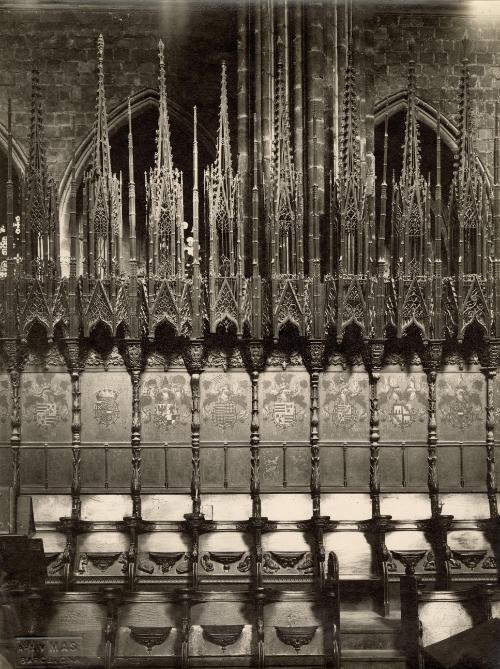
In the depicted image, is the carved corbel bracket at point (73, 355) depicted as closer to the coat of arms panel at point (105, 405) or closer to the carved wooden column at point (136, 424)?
the coat of arms panel at point (105, 405)

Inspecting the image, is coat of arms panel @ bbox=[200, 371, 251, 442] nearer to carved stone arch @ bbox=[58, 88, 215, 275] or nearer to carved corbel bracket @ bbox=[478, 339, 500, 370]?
carved corbel bracket @ bbox=[478, 339, 500, 370]

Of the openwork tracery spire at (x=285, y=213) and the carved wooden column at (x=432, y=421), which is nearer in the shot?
the openwork tracery spire at (x=285, y=213)

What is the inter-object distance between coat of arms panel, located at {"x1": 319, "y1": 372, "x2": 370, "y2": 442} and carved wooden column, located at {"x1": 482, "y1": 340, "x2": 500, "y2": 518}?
1410 mm

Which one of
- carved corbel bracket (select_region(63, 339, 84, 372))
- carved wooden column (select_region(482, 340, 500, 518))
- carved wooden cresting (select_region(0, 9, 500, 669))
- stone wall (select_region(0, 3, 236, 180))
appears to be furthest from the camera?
stone wall (select_region(0, 3, 236, 180))

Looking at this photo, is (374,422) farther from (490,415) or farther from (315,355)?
(490,415)

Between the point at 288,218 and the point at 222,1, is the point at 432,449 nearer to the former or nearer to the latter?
the point at 288,218

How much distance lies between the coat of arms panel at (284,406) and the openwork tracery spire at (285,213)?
1.24 meters

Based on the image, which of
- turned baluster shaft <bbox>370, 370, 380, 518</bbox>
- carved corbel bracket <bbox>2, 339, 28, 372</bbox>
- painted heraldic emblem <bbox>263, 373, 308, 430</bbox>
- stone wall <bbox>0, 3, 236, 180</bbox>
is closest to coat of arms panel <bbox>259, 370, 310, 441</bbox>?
painted heraldic emblem <bbox>263, 373, 308, 430</bbox>

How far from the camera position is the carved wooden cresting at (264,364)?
36.5 ft

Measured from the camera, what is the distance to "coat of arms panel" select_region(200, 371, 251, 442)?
1166 cm

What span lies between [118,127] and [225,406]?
6.47 m

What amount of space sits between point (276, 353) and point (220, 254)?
1471mm

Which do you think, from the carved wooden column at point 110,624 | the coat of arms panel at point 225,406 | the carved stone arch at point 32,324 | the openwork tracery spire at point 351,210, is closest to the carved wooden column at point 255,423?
the coat of arms panel at point 225,406

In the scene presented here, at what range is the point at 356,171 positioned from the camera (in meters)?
11.5
